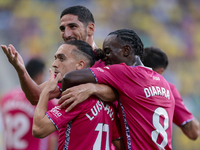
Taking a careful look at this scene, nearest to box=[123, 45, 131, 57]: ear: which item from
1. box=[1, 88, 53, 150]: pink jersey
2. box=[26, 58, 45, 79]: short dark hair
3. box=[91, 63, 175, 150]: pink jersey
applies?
box=[91, 63, 175, 150]: pink jersey

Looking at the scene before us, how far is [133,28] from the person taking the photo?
8.52 metres

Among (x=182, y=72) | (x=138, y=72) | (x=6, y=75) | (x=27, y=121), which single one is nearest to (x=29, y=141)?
(x=27, y=121)

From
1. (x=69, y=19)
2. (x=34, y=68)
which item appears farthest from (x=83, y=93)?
(x=34, y=68)

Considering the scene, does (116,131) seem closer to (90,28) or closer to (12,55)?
(12,55)

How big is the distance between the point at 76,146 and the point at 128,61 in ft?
2.82

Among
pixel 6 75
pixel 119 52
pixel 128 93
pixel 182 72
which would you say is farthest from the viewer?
pixel 182 72

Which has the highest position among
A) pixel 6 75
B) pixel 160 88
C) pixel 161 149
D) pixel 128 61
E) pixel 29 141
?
pixel 6 75

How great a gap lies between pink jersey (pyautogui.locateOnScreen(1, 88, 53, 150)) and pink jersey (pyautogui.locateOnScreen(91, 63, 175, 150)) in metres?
1.83

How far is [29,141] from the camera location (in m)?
3.81

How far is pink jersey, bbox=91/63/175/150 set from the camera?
2301mm

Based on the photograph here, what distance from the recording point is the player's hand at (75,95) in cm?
211

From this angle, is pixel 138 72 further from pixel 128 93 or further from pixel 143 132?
pixel 143 132

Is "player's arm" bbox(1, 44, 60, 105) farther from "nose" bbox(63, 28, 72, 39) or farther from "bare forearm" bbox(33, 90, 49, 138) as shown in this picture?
"nose" bbox(63, 28, 72, 39)

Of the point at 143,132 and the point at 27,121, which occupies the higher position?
the point at 27,121
